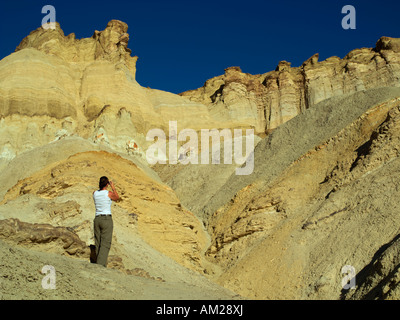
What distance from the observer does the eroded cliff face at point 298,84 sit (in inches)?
2815

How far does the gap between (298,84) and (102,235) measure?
72.1m

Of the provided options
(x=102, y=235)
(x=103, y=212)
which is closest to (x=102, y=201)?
(x=103, y=212)

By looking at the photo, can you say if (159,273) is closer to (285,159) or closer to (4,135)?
(285,159)

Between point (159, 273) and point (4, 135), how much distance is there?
1568 inches

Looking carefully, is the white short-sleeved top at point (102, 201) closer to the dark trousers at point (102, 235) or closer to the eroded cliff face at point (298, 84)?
the dark trousers at point (102, 235)

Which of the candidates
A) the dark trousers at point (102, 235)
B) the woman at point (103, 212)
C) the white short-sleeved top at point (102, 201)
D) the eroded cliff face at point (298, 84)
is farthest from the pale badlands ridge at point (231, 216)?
the eroded cliff face at point (298, 84)

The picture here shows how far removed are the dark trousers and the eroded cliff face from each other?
2568 inches

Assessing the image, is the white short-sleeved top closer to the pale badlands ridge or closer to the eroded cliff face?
the pale badlands ridge

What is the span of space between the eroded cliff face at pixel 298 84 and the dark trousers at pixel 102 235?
65229 mm

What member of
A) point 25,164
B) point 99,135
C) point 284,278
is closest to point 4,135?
point 99,135

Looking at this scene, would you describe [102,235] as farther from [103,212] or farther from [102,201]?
[102,201]

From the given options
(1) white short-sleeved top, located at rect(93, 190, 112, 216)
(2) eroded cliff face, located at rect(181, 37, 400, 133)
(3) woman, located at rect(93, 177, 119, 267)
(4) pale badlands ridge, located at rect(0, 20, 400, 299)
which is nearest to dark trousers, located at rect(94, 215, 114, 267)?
(3) woman, located at rect(93, 177, 119, 267)

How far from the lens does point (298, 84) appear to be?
79188 millimetres
